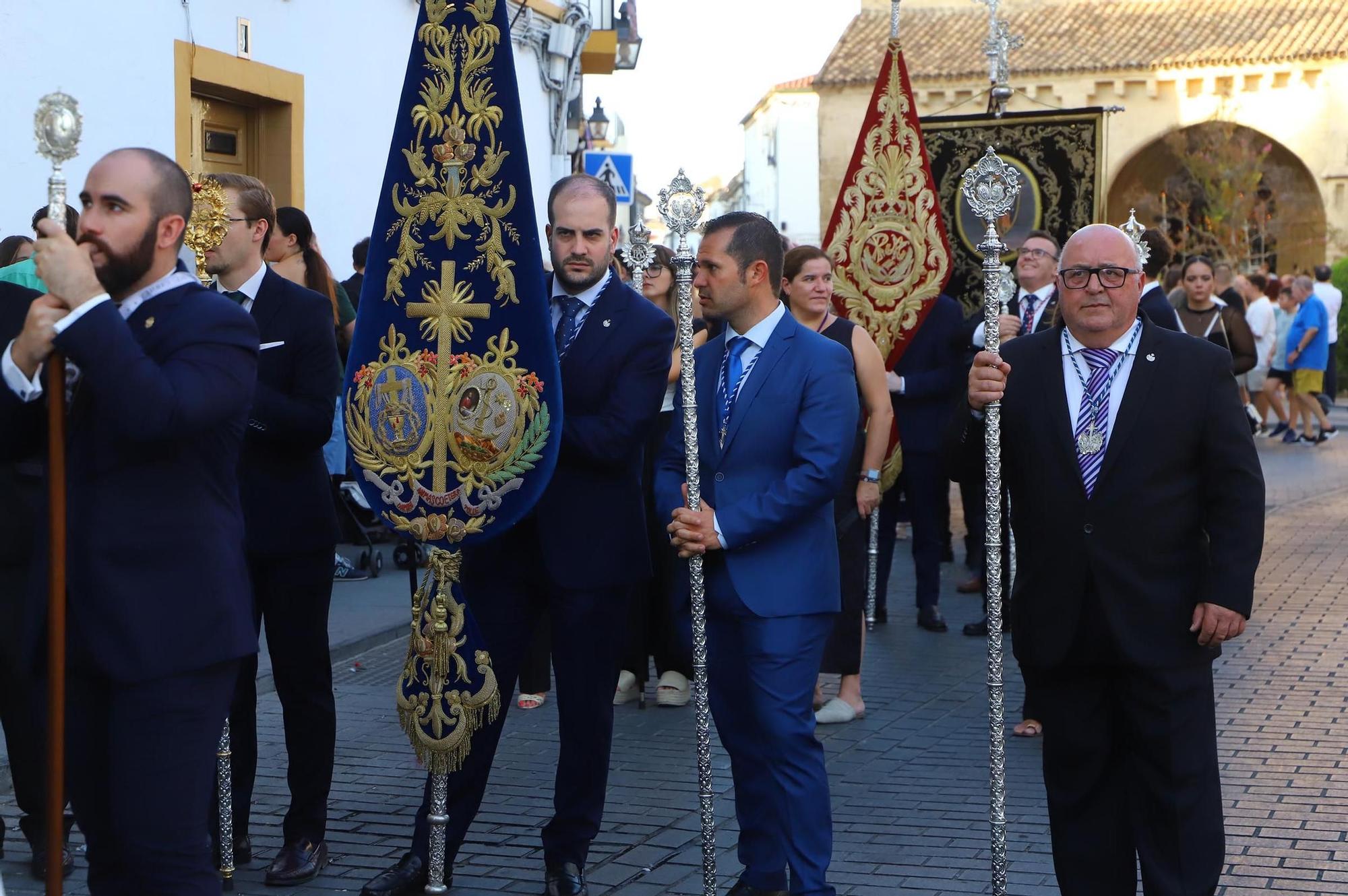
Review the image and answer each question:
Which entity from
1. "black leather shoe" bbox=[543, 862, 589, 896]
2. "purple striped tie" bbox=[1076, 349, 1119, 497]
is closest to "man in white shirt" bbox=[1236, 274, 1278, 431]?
"purple striped tie" bbox=[1076, 349, 1119, 497]

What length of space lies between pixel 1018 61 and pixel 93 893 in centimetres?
4446

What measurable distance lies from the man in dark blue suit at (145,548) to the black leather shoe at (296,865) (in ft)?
5.35

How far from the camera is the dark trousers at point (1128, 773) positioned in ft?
15.2

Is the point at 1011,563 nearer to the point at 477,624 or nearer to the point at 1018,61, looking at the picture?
the point at 477,624

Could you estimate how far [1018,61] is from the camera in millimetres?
45750

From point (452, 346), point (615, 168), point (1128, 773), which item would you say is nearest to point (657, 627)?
point (452, 346)

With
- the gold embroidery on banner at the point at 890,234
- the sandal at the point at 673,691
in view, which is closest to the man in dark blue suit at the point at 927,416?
the gold embroidery on banner at the point at 890,234

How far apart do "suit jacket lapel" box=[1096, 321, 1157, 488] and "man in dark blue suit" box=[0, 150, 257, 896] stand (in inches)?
87.0

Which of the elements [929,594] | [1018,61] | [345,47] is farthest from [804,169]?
[929,594]

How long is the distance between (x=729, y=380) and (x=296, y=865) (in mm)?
2003

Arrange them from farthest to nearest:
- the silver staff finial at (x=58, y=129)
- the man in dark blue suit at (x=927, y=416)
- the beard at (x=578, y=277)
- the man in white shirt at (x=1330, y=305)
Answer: the man in white shirt at (x=1330, y=305) < the man in dark blue suit at (x=927, y=416) < the beard at (x=578, y=277) < the silver staff finial at (x=58, y=129)

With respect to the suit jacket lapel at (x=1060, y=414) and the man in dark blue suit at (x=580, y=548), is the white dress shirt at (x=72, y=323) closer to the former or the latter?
the man in dark blue suit at (x=580, y=548)

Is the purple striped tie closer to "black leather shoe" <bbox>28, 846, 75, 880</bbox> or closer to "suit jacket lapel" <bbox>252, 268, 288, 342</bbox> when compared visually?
"suit jacket lapel" <bbox>252, 268, 288, 342</bbox>

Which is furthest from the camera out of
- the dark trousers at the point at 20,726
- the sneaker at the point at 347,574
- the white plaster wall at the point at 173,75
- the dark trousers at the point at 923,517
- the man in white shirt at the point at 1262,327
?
the man in white shirt at the point at 1262,327
